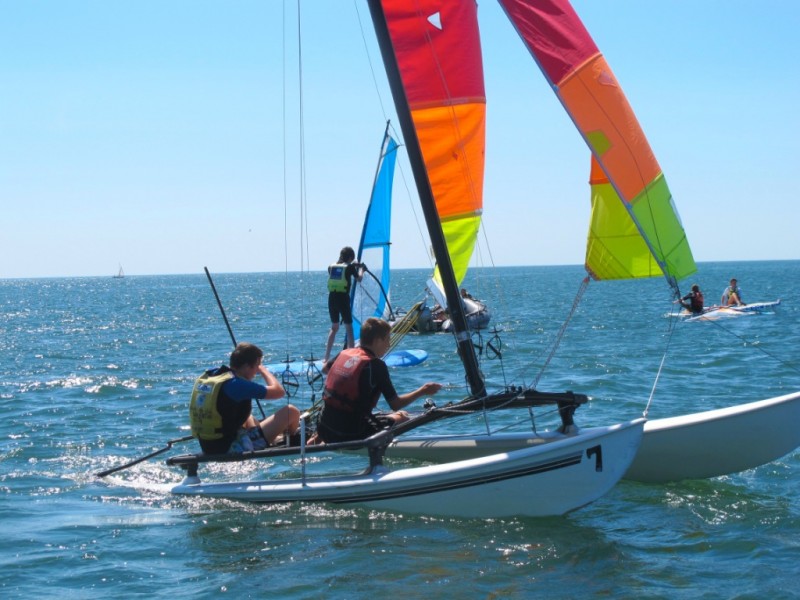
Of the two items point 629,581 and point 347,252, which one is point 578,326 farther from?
point 629,581

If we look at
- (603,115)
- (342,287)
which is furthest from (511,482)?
(342,287)

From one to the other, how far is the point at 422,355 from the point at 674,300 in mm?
9200

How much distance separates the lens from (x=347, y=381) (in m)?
7.12

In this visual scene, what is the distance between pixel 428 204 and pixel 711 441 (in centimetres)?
283

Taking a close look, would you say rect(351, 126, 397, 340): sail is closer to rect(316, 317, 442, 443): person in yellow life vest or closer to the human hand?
rect(316, 317, 442, 443): person in yellow life vest

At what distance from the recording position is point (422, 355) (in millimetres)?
16297

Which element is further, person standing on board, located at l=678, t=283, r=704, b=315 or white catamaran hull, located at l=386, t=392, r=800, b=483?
person standing on board, located at l=678, t=283, r=704, b=315

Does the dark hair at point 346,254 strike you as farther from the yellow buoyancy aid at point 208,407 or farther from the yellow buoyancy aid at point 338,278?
the yellow buoyancy aid at point 208,407

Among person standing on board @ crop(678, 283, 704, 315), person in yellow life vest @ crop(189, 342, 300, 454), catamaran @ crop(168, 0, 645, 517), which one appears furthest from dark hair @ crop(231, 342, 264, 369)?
person standing on board @ crop(678, 283, 704, 315)

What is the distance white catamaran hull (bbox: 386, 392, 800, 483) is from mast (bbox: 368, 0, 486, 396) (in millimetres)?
917

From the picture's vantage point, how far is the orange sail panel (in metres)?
7.38

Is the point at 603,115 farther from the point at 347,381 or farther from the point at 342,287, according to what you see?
the point at 342,287

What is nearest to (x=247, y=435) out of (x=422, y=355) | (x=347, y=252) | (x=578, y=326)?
(x=347, y=252)

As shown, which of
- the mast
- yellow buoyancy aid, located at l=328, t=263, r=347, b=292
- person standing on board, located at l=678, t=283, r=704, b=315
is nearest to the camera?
the mast
